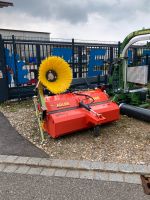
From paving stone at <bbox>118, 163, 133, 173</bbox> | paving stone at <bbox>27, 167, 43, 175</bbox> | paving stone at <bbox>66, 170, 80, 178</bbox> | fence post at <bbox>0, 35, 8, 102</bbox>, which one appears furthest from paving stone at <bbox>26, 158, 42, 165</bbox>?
fence post at <bbox>0, 35, 8, 102</bbox>

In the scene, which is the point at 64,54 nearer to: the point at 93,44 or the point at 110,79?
the point at 93,44

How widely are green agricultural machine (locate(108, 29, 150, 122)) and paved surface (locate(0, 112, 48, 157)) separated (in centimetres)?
250

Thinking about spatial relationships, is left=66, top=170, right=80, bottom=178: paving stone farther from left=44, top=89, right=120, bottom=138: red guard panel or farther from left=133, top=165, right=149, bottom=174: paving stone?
left=44, top=89, right=120, bottom=138: red guard panel

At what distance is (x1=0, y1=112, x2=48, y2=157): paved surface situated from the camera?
3.82 m

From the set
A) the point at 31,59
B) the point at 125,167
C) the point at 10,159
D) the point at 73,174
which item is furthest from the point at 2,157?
the point at 31,59

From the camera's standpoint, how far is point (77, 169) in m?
3.27

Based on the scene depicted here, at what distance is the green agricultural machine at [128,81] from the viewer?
588cm

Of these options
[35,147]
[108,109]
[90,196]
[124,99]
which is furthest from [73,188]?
[124,99]

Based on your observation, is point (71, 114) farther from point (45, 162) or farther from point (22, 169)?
point (22, 169)

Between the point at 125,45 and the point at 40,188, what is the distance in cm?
447

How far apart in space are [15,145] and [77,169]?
1.44 metres

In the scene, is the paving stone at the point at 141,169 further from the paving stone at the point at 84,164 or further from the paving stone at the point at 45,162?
the paving stone at the point at 45,162

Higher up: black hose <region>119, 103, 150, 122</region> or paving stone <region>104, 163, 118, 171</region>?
black hose <region>119, 103, 150, 122</region>

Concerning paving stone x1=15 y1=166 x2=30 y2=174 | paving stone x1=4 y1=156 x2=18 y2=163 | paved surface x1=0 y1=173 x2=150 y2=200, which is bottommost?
paved surface x1=0 y1=173 x2=150 y2=200
